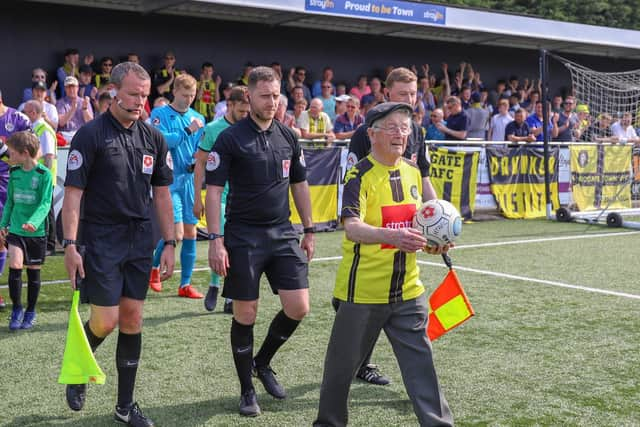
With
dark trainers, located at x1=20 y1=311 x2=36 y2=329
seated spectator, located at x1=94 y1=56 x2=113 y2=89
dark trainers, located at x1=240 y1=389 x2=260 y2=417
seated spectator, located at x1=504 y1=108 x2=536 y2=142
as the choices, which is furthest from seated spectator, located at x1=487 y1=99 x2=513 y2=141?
dark trainers, located at x1=240 y1=389 x2=260 y2=417

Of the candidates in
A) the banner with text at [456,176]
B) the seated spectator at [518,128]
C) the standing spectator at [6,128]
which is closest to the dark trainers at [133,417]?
the standing spectator at [6,128]

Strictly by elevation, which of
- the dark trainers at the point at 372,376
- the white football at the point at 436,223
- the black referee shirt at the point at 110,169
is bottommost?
the dark trainers at the point at 372,376

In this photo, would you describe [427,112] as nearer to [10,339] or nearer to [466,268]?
[466,268]

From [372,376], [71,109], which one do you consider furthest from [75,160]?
[71,109]

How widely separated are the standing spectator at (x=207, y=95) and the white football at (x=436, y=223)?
11.9 meters

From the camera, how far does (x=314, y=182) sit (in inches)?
516

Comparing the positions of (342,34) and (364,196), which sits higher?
(342,34)

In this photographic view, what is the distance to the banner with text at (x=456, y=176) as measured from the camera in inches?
574

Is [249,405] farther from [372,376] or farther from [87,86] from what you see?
[87,86]

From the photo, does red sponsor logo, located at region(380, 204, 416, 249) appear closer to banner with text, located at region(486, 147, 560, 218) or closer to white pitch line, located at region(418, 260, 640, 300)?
white pitch line, located at region(418, 260, 640, 300)

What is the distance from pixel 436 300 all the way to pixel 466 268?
5.26 metres

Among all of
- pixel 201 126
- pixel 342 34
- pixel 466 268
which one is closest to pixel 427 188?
pixel 201 126

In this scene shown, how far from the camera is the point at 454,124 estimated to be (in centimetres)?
1538

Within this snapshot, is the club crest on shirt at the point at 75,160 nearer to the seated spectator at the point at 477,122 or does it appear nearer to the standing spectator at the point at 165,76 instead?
the standing spectator at the point at 165,76
